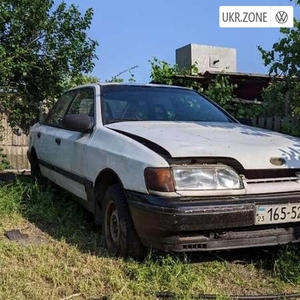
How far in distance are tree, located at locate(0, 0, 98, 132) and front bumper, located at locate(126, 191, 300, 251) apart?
5754 mm

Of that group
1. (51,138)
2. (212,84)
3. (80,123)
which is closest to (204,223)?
(80,123)

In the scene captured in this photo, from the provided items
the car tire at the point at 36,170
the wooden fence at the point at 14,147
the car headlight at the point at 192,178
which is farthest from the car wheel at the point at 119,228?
the wooden fence at the point at 14,147

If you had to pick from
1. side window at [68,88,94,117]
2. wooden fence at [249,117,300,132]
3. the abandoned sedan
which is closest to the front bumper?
the abandoned sedan

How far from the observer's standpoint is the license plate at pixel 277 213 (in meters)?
3.21

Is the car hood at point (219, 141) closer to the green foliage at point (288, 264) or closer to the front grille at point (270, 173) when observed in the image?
the front grille at point (270, 173)

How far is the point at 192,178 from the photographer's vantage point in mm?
3191

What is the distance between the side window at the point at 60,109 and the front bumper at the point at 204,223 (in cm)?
259

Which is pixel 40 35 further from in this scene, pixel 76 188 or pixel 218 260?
pixel 218 260

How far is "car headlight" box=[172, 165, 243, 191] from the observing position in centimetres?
318

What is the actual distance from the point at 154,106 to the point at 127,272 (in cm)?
186

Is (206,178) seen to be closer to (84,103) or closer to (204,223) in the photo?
(204,223)

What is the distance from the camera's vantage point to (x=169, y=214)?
307 centimetres

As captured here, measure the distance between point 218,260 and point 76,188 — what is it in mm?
1691

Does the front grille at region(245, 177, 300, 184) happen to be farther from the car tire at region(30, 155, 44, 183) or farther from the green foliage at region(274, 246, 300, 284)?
the car tire at region(30, 155, 44, 183)
